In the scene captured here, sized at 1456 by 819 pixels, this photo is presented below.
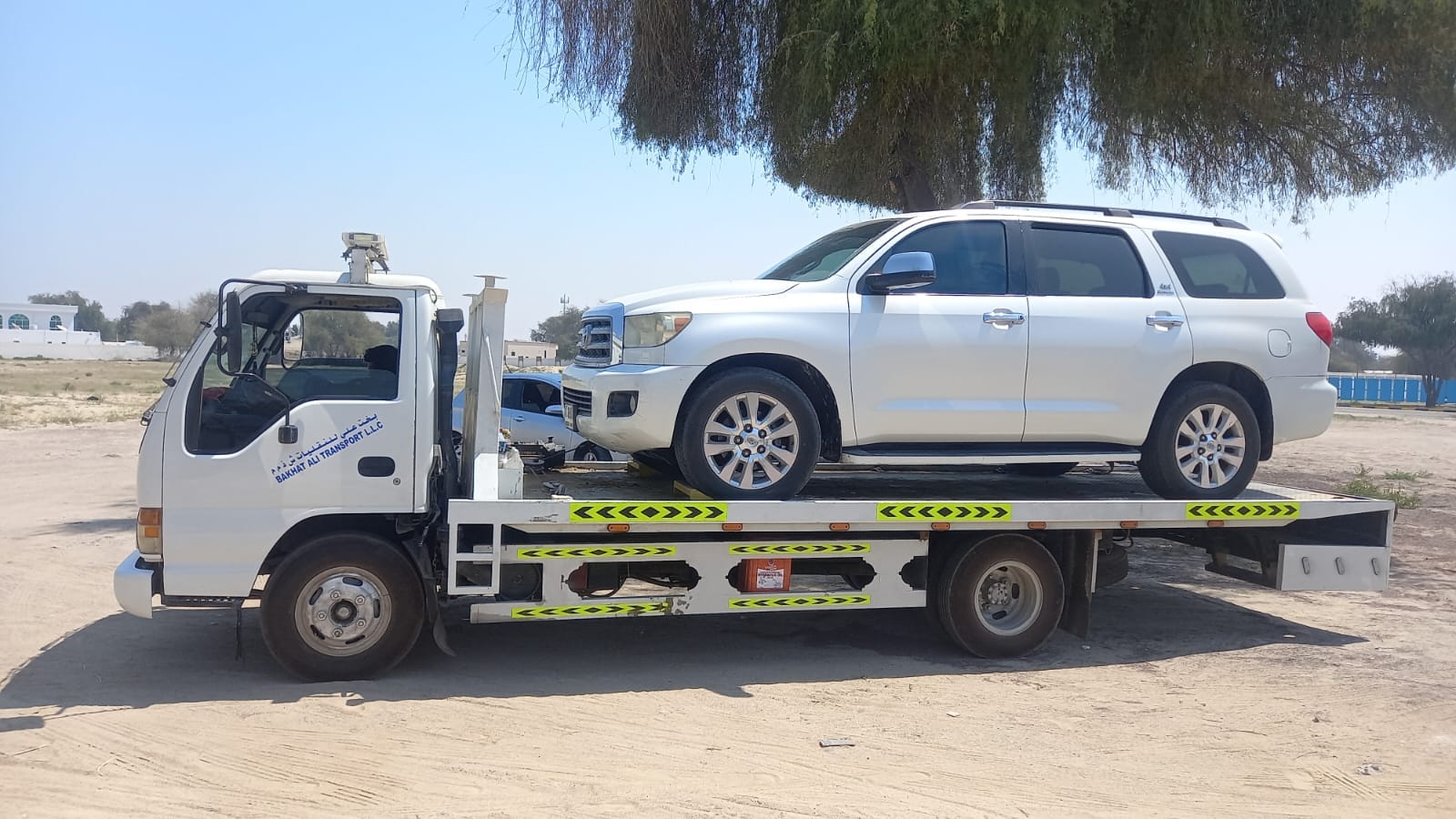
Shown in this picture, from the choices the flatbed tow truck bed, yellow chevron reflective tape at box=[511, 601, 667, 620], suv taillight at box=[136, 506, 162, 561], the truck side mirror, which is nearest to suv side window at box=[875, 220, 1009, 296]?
the flatbed tow truck bed

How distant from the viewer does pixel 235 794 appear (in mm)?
4559

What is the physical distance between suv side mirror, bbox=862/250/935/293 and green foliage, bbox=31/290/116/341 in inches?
5334

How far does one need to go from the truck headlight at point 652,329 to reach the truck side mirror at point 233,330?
212 centimetres

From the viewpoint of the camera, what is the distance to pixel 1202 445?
720cm

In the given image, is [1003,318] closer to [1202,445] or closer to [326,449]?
[1202,445]

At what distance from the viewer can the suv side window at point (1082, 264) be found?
703 centimetres

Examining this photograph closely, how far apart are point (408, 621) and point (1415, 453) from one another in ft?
85.1

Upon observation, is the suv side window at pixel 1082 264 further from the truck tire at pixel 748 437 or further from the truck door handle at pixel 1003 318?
the truck tire at pixel 748 437

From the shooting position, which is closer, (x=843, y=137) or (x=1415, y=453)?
(x=843, y=137)

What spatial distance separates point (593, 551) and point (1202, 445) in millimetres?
4119

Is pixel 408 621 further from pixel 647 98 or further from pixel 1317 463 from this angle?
pixel 1317 463

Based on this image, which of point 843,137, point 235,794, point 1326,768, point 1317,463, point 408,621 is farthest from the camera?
point 1317,463

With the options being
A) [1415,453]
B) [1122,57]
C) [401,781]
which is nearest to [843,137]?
[1122,57]

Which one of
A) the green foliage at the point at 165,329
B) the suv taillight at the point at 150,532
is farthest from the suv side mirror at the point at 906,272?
the green foliage at the point at 165,329
